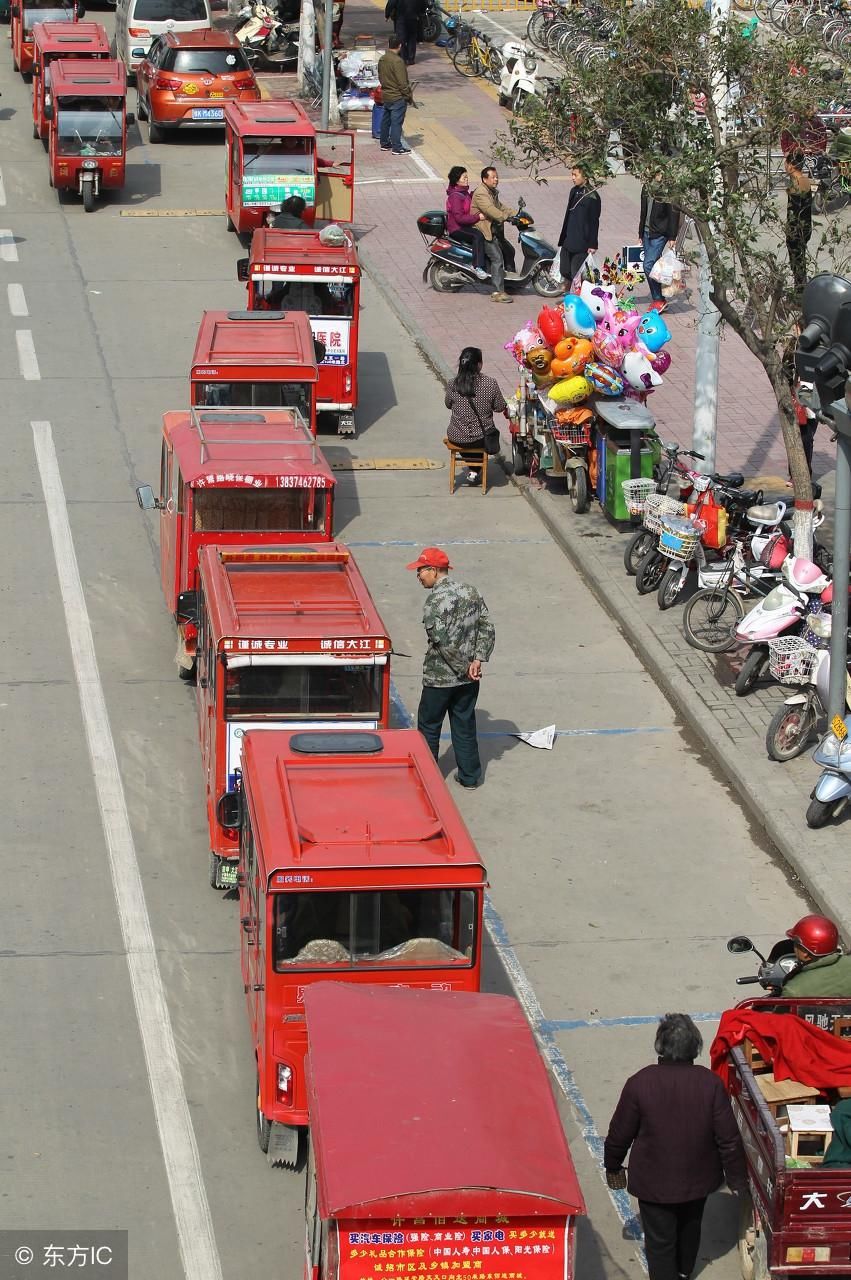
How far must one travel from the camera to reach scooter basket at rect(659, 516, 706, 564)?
15953 mm

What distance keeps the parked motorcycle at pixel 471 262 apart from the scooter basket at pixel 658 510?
10.1m

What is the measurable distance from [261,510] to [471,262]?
12.1 metres

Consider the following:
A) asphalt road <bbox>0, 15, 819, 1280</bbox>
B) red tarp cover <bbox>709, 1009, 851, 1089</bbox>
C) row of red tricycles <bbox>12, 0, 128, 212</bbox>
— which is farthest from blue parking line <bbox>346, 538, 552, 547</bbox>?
row of red tricycles <bbox>12, 0, 128, 212</bbox>

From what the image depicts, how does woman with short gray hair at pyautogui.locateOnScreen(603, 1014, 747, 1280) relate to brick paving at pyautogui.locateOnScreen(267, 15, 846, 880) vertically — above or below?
above

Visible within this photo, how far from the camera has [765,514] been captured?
52.6ft

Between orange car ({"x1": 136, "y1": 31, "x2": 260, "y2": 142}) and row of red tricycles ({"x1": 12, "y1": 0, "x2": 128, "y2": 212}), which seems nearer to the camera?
row of red tricycles ({"x1": 12, "y1": 0, "x2": 128, "y2": 212})

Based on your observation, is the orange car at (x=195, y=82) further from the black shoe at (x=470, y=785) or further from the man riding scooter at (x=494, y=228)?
the black shoe at (x=470, y=785)

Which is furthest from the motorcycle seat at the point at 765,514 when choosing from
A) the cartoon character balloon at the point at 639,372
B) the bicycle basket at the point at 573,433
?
the bicycle basket at the point at 573,433

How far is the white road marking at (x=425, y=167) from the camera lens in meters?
31.9

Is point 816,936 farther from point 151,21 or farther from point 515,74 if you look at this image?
point 151,21

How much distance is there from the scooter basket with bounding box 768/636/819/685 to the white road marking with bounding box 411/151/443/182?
19.2 metres

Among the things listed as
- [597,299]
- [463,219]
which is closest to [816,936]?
[597,299]

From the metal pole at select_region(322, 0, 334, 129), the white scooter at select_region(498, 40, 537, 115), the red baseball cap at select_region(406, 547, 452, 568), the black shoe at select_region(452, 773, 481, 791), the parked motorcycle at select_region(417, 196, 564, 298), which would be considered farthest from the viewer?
the white scooter at select_region(498, 40, 537, 115)

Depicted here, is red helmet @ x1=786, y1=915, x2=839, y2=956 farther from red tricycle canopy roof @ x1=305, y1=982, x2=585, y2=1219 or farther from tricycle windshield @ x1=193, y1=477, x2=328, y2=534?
tricycle windshield @ x1=193, y1=477, x2=328, y2=534
